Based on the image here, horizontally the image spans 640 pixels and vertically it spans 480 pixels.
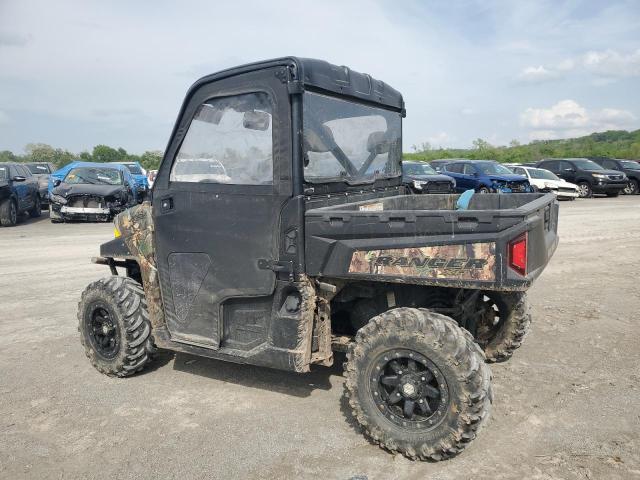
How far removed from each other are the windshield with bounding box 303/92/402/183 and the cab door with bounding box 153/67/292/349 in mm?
207

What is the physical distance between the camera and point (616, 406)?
12.3 feet

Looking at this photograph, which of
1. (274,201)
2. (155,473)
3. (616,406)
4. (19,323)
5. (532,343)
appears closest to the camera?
(155,473)

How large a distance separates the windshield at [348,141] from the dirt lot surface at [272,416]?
1618 mm

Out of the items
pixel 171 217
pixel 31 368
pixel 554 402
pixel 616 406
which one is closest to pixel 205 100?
pixel 171 217

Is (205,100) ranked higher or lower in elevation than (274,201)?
higher

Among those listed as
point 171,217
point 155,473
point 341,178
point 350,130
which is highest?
point 350,130

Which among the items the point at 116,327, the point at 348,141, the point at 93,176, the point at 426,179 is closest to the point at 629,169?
the point at 426,179

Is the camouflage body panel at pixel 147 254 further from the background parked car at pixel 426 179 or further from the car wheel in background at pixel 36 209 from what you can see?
the car wheel in background at pixel 36 209

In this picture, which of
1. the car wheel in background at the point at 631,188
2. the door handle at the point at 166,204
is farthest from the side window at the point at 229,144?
the car wheel in background at the point at 631,188

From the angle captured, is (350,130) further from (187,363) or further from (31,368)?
(31,368)

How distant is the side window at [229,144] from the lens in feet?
11.6

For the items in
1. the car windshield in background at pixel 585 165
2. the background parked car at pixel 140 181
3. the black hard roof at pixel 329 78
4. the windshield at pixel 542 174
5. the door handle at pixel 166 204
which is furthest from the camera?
the car windshield in background at pixel 585 165

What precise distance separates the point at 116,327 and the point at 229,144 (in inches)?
68.8

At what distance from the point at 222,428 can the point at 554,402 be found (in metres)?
2.27
